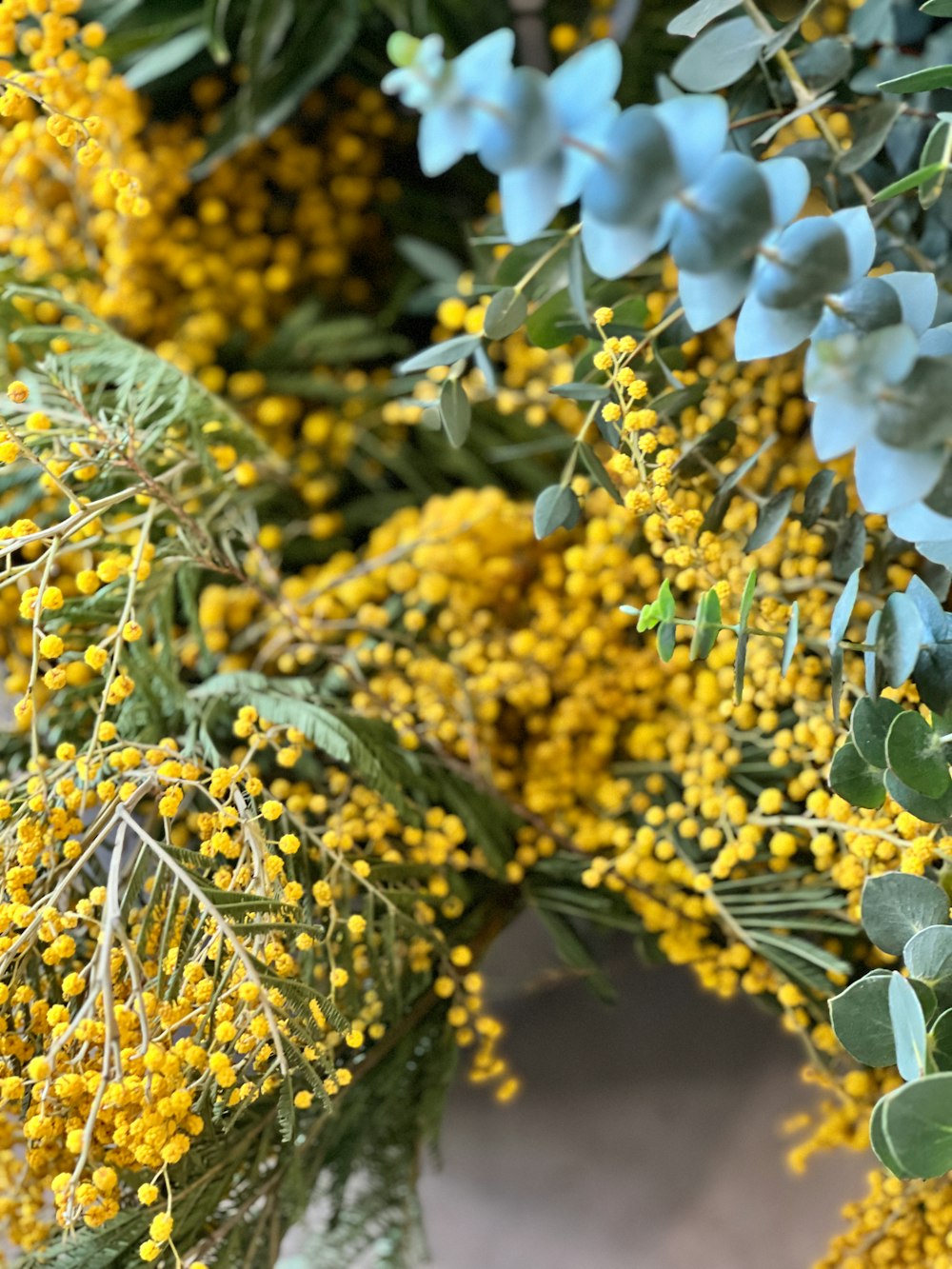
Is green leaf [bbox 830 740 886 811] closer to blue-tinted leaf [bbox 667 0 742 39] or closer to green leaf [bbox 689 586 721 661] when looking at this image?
green leaf [bbox 689 586 721 661]

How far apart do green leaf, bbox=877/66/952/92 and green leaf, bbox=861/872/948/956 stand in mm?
337

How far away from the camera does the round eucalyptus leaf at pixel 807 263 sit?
359 millimetres

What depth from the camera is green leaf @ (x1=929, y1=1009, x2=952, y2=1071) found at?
0.45 metres

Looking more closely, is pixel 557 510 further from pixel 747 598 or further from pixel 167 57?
pixel 167 57

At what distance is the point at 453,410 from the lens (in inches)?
21.2

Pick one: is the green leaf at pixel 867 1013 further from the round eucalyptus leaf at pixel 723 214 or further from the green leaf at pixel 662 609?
the round eucalyptus leaf at pixel 723 214

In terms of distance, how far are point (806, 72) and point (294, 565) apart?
523mm

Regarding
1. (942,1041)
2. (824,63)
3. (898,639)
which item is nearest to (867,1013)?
(942,1041)

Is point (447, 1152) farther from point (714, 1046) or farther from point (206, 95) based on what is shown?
point (206, 95)

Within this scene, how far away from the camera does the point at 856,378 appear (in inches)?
13.6

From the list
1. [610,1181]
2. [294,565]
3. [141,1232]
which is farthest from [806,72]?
[610,1181]

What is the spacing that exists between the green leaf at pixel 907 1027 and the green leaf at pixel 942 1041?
13 millimetres

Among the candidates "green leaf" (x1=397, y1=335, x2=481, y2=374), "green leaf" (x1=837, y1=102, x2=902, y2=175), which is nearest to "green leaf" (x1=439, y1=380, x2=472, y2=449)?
"green leaf" (x1=397, y1=335, x2=481, y2=374)

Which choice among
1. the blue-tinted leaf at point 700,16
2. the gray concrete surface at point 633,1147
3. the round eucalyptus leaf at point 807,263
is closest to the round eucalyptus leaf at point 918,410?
the round eucalyptus leaf at point 807,263
